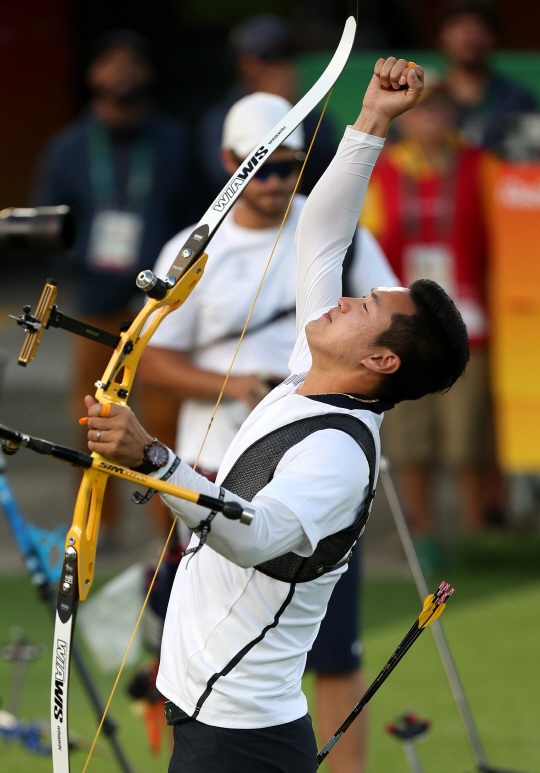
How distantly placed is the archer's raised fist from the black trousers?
1.25 metres

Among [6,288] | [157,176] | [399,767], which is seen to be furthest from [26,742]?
[6,288]

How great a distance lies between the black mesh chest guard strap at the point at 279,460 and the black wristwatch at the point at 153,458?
1.02ft

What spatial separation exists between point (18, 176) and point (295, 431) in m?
14.3

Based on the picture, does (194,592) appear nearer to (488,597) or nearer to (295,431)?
(295,431)

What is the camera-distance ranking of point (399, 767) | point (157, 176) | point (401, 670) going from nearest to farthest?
point (399, 767) → point (401, 670) → point (157, 176)

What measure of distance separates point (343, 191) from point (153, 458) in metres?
0.91

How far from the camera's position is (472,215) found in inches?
231

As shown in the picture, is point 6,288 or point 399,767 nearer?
point 399,767

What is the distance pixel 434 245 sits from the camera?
19.3 ft

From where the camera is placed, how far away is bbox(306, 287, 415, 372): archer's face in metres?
2.19

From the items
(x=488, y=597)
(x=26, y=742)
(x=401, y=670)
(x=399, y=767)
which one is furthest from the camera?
(x=488, y=597)

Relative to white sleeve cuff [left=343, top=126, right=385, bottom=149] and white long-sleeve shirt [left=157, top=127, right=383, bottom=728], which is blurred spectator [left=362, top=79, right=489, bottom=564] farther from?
white long-sleeve shirt [left=157, top=127, right=383, bottom=728]

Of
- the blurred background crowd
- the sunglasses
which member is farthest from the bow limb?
the blurred background crowd

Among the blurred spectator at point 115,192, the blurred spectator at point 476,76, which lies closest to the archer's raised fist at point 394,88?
the blurred spectator at point 115,192
